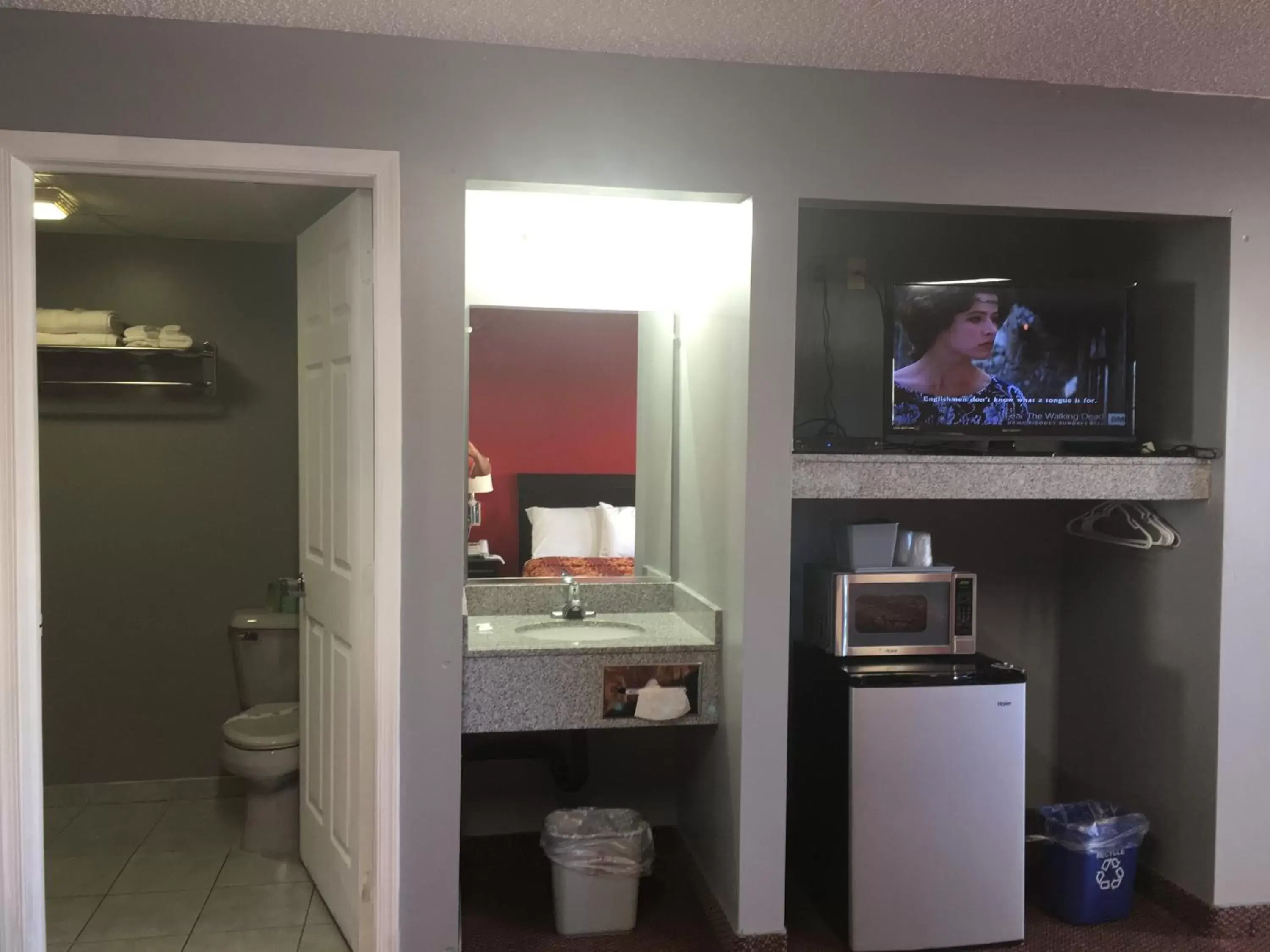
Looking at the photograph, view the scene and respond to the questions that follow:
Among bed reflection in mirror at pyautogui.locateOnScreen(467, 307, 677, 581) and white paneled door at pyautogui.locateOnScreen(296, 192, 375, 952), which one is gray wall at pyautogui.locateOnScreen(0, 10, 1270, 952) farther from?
bed reflection in mirror at pyautogui.locateOnScreen(467, 307, 677, 581)

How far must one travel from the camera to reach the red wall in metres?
3.35

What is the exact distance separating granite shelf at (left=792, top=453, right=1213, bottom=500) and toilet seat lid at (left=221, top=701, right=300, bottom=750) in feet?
6.00

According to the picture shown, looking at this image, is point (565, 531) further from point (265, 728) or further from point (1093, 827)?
point (1093, 827)

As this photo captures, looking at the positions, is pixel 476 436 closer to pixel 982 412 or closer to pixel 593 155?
pixel 593 155

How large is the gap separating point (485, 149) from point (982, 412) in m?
1.51

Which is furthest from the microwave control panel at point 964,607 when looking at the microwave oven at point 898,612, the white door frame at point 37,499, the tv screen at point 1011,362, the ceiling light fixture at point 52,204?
the ceiling light fixture at point 52,204

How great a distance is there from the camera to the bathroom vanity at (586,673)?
8.84 feet

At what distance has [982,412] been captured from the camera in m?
2.91

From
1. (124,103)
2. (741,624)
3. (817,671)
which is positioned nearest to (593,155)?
(124,103)

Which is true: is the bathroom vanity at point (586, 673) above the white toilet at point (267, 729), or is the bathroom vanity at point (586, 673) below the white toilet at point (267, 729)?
above

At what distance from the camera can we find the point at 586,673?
109 inches

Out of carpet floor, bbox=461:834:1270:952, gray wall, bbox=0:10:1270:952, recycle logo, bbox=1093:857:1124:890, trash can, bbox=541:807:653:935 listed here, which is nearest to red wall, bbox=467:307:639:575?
gray wall, bbox=0:10:1270:952

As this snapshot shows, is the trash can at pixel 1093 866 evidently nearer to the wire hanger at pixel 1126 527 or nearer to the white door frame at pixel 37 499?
the wire hanger at pixel 1126 527

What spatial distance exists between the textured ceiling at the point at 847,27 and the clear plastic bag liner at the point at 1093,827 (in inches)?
80.3
